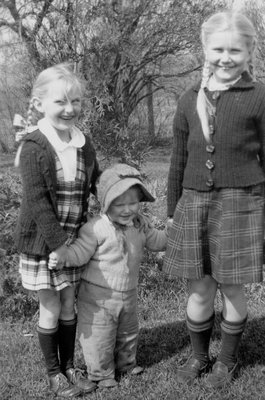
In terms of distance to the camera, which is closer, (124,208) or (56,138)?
(56,138)

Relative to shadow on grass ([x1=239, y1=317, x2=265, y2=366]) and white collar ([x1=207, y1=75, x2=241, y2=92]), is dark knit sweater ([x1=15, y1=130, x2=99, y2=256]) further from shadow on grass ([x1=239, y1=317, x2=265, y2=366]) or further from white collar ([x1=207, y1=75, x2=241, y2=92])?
shadow on grass ([x1=239, y1=317, x2=265, y2=366])

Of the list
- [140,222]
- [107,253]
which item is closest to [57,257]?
[107,253]

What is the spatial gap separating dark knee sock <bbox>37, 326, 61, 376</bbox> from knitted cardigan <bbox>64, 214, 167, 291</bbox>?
12.9 inches

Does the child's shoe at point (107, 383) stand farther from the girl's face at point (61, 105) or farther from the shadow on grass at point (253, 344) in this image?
the girl's face at point (61, 105)

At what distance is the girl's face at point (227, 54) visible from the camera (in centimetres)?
243

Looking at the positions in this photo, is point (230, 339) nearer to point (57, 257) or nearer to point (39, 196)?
point (57, 257)

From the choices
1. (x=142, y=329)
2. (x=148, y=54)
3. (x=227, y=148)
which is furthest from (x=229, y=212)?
(x=148, y=54)

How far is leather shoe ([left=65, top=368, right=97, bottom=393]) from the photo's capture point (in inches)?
111

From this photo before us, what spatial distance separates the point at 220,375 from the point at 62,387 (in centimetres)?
80

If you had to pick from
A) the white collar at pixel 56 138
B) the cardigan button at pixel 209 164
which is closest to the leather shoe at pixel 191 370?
the cardigan button at pixel 209 164

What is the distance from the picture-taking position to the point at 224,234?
256cm

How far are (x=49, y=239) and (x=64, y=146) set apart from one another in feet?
1.44

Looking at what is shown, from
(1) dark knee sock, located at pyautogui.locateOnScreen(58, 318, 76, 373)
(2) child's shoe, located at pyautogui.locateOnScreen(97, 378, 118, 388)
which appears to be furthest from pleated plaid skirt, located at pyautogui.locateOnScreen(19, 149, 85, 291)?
(2) child's shoe, located at pyautogui.locateOnScreen(97, 378, 118, 388)

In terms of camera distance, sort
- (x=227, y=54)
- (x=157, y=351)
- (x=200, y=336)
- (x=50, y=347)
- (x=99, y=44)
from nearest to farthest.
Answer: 1. (x=227, y=54)
2. (x=50, y=347)
3. (x=200, y=336)
4. (x=157, y=351)
5. (x=99, y=44)
